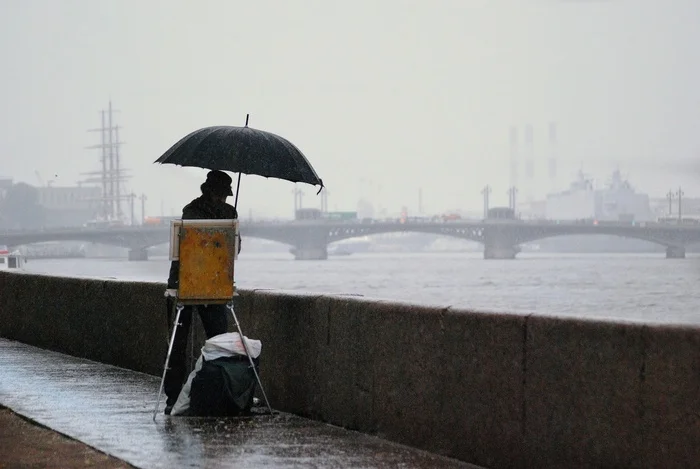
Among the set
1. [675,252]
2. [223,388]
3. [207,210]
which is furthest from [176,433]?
[675,252]

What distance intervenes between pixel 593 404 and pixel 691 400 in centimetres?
60

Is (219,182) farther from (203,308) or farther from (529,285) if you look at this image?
(529,285)

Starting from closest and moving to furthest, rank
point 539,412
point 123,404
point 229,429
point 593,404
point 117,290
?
point 593,404 < point 539,412 < point 229,429 < point 123,404 < point 117,290

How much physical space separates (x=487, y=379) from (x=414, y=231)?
357 ft

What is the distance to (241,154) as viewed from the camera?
25.8 feet

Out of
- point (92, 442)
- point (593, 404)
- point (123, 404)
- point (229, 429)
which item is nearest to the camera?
point (593, 404)

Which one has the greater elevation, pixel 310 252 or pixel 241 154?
pixel 241 154

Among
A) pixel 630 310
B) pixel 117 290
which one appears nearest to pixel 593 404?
pixel 117 290

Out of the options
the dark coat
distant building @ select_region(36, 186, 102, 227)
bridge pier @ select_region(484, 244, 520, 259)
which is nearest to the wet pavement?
the dark coat

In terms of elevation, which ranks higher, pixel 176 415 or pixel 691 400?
pixel 691 400

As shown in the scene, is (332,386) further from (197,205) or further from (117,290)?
(117,290)

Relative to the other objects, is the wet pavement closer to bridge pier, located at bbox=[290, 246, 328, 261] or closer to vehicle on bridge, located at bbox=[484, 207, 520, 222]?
bridge pier, located at bbox=[290, 246, 328, 261]

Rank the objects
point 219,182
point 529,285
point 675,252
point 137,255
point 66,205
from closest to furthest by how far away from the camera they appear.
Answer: point 219,182, point 529,285, point 137,255, point 675,252, point 66,205

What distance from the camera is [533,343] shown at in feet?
19.1
